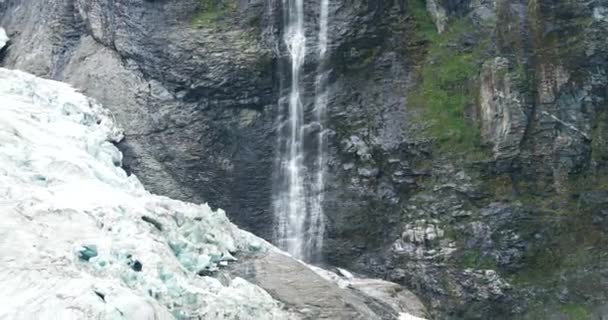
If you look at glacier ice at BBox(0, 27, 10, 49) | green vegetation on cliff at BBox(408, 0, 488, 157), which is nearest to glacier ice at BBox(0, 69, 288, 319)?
green vegetation on cliff at BBox(408, 0, 488, 157)

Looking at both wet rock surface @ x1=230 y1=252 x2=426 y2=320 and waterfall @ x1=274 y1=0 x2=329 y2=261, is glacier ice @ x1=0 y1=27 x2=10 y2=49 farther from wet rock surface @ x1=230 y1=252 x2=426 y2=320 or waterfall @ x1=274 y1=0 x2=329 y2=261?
wet rock surface @ x1=230 y1=252 x2=426 y2=320

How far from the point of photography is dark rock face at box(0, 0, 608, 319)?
24469mm

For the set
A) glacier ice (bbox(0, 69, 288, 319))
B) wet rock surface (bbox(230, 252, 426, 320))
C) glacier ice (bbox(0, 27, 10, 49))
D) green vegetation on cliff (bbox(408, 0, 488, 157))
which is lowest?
wet rock surface (bbox(230, 252, 426, 320))

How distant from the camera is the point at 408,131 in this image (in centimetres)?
2644

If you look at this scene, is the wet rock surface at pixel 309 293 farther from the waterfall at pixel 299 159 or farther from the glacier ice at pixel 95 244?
the waterfall at pixel 299 159

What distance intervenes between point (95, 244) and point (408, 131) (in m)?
A: 11.6

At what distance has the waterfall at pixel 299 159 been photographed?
2674 cm

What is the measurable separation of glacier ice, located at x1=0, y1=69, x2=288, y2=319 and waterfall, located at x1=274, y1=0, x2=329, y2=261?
4852mm

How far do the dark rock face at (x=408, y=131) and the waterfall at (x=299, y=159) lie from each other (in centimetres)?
30

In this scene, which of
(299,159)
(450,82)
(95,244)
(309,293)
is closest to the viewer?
(95,244)

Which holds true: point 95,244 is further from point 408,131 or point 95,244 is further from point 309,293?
point 408,131

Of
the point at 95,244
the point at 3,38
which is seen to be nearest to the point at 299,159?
the point at 95,244

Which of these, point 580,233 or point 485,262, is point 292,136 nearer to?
point 485,262

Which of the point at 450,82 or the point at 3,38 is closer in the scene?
the point at 450,82
